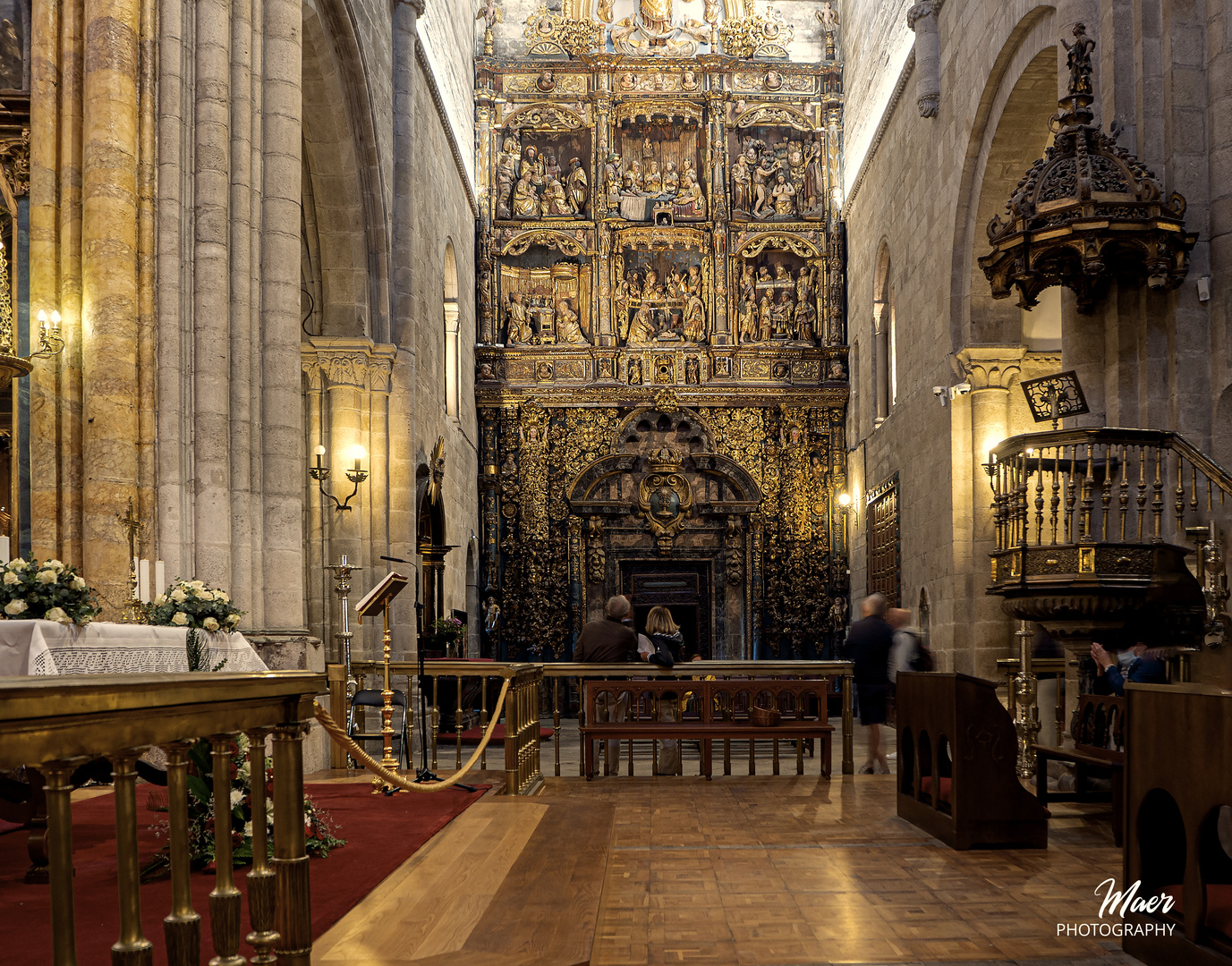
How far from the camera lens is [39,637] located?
4918mm

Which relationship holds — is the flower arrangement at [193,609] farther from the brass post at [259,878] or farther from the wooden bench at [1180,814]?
the wooden bench at [1180,814]

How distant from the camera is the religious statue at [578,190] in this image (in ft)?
74.3

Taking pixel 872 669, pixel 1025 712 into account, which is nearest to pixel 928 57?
pixel 872 669

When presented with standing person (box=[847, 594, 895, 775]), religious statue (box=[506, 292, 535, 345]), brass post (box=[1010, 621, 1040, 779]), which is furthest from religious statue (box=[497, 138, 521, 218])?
brass post (box=[1010, 621, 1040, 779])

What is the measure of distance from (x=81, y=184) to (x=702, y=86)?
1684 cm

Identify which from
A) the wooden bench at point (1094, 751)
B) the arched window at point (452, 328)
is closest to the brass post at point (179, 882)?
the wooden bench at point (1094, 751)

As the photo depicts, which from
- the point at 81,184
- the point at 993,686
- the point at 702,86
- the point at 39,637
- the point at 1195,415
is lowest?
the point at 993,686

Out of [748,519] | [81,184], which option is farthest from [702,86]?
[81,184]

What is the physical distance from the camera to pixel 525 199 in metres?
22.5

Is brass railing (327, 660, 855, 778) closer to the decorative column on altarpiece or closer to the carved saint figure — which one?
the decorative column on altarpiece

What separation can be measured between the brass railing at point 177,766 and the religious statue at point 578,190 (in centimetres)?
2043

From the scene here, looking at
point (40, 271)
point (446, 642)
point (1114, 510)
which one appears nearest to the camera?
point (40, 271)

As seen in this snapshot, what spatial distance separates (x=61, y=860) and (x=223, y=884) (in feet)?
1.92

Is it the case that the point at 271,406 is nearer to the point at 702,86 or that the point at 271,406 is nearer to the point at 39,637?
the point at 39,637
